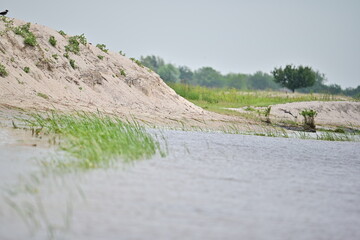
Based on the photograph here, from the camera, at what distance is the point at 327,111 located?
35.8 metres

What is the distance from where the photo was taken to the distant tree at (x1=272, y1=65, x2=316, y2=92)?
56.9 metres

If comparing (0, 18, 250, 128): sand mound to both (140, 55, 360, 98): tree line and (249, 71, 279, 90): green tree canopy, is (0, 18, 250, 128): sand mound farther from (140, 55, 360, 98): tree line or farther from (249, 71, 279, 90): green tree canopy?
(249, 71, 279, 90): green tree canopy

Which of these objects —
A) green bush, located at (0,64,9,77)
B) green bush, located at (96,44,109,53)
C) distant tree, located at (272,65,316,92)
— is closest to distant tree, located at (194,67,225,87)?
distant tree, located at (272,65,316,92)

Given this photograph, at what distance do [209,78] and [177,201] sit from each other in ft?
490

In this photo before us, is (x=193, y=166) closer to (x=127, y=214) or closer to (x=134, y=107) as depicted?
(x=127, y=214)

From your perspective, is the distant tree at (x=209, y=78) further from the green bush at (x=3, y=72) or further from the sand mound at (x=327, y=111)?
the green bush at (x=3, y=72)

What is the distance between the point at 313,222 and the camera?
5.79 metres

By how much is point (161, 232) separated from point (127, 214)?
64 centimetres

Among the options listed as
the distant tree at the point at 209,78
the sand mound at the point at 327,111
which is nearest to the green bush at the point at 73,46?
the sand mound at the point at 327,111

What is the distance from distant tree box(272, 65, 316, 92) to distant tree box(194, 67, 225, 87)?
93.2 metres

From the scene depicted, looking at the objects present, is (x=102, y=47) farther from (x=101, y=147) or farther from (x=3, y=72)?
(x=101, y=147)

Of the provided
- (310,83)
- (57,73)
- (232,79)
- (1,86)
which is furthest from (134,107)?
(232,79)

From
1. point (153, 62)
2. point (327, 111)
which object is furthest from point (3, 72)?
point (153, 62)

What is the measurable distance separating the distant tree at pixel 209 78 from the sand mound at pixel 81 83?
124161mm
